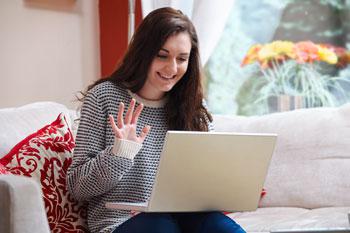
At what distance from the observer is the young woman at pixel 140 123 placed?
2141 mm

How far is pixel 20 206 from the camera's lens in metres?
1.47

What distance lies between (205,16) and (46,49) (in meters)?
0.78

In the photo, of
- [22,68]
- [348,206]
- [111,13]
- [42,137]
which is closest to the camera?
[42,137]

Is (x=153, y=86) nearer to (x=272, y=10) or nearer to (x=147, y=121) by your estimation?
(x=147, y=121)

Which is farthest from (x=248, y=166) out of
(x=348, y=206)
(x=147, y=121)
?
(x=348, y=206)

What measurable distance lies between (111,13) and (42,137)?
1.73 m

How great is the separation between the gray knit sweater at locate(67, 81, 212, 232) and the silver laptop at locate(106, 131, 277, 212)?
0.36ft

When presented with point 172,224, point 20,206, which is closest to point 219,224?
point 172,224

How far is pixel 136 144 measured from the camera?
7.05 ft

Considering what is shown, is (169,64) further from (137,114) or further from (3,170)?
(3,170)

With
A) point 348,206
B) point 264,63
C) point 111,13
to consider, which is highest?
point 111,13

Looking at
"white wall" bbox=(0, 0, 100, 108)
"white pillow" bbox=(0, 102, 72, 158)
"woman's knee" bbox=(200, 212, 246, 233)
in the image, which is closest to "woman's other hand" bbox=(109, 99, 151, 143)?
"woman's knee" bbox=(200, 212, 246, 233)

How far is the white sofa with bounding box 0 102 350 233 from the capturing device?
255 cm

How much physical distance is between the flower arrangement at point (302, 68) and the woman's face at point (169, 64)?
1.83 metres
